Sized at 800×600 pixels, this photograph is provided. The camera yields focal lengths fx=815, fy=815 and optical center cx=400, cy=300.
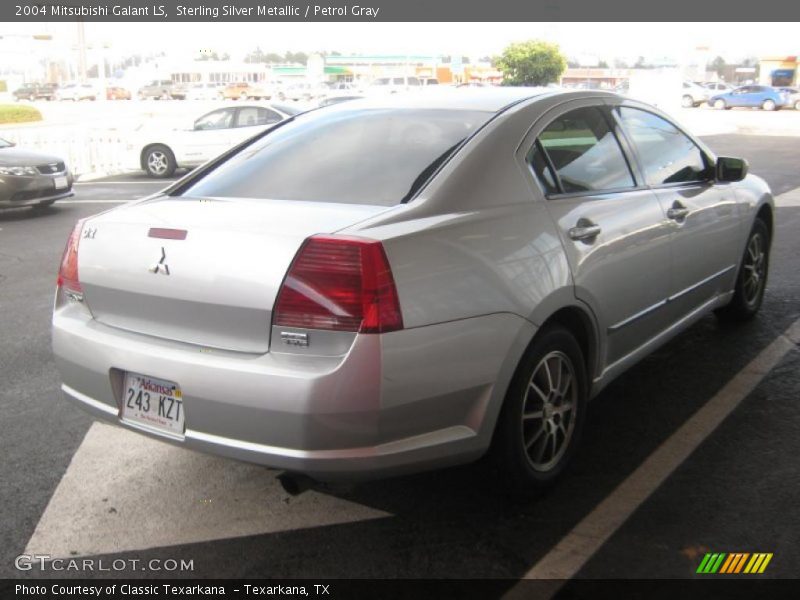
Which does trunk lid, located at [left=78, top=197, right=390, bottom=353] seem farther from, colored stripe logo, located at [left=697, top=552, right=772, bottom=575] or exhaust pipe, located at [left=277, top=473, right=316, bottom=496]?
colored stripe logo, located at [left=697, top=552, right=772, bottom=575]

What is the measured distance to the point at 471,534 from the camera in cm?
314

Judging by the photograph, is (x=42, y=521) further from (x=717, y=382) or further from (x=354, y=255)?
(x=717, y=382)

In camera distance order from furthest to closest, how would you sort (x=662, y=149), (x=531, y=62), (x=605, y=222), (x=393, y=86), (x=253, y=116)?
(x=393, y=86) < (x=531, y=62) < (x=253, y=116) < (x=662, y=149) < (x=605, y=222)

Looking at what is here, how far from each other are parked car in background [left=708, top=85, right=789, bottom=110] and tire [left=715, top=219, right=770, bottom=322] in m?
42.6

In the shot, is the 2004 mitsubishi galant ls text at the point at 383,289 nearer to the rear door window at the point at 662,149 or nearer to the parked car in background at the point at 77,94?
the rear door window at the point at 662,149

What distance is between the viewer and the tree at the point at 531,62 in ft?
115

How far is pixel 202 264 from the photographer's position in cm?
284

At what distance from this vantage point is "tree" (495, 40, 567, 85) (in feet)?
115

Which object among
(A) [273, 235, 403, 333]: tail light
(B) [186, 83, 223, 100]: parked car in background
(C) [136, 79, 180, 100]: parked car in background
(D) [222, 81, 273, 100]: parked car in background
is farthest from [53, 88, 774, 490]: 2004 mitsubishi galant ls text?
(C) [136, 79, 180, 100]: parked car in background

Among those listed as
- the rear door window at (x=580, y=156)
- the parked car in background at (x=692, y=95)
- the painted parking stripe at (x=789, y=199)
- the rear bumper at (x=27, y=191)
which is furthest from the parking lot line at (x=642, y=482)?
the parked car in background at (x=692, y=95)

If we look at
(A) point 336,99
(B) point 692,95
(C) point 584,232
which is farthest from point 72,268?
(B) point 692,95

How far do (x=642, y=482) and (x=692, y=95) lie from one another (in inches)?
1866

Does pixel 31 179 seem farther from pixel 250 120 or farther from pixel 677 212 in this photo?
pixel 677 212

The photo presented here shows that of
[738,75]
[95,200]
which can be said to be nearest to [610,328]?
[95,200]
